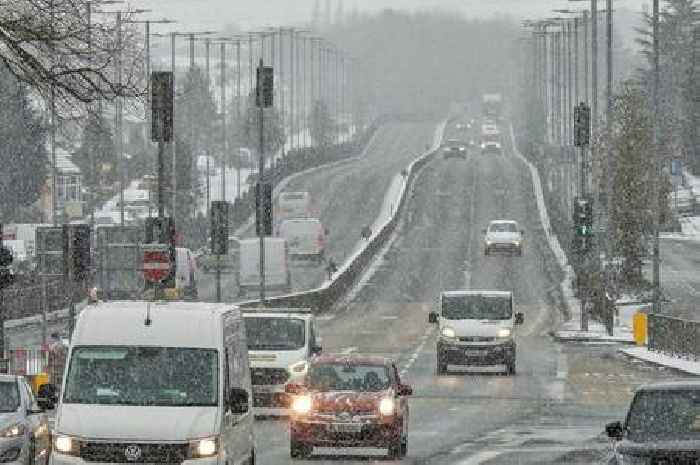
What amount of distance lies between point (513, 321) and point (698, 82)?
110998mm

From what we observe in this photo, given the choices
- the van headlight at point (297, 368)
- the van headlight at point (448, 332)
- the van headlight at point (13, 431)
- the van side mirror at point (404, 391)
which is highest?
the van headlight at point (13, 431)

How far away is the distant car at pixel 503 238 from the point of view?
10669 centimetres

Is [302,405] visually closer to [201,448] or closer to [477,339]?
[201,448]

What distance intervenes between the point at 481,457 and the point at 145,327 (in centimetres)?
912

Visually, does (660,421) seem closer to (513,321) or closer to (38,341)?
(513,321)

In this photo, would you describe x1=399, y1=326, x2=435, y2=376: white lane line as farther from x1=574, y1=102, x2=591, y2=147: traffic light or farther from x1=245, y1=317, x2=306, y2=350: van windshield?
x1=245, y1=317, x2=306, y2=350: van windshield

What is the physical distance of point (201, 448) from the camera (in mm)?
21906

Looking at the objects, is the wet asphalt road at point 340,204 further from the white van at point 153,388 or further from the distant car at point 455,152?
the white van at point 153,388

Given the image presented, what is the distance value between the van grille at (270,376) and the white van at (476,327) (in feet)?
43.4

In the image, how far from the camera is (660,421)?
20.7 metres

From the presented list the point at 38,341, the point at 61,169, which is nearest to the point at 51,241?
the point at 38,341

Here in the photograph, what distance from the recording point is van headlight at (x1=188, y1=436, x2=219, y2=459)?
21.9m

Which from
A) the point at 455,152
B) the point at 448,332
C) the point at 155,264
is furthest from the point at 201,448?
the point at 455,152

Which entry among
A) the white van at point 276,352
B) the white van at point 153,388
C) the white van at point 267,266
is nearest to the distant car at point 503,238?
the white van at point 267,266
